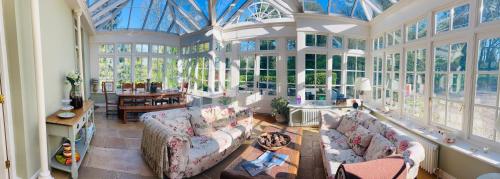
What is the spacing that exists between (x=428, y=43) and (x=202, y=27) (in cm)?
620

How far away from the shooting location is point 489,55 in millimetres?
3012

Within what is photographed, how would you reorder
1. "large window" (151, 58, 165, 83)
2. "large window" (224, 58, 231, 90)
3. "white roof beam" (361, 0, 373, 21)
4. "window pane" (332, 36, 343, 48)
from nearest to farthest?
"white roof beam" (361, 0, 373, 21)
"window pane" (332, 36, 343, 48)
"large window" (224, 58, 231, 90)
"large window" (151, 58, 165, 83)

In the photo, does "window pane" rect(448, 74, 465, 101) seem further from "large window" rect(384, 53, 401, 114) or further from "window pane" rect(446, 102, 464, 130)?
"large window" rect(384, 53, 401, 114)

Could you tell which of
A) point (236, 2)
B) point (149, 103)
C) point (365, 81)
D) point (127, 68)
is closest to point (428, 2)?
point (365, 81)

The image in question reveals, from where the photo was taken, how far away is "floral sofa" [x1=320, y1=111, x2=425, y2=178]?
8.79 feet

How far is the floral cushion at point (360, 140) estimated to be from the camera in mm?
3379

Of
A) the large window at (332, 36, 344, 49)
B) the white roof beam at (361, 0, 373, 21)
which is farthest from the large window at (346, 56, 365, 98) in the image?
the white roof beam at (361, 0, 373, 21)

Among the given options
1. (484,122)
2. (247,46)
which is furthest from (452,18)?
(247,46)

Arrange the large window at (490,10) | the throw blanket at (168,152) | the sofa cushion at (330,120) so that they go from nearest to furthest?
the large window at (490,10), the throw blanket at (168,152), the sofa cushion at (330,120)

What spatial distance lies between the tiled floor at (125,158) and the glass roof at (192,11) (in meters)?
3.11

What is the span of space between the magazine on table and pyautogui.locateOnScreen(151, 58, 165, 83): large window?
7213 mm

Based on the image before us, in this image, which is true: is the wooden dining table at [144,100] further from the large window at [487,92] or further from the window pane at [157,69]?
the large window at [487,92]

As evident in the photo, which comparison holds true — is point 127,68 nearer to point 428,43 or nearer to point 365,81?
point 365,81

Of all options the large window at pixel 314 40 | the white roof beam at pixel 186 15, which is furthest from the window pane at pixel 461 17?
the white roof beam at pixel 186 15
